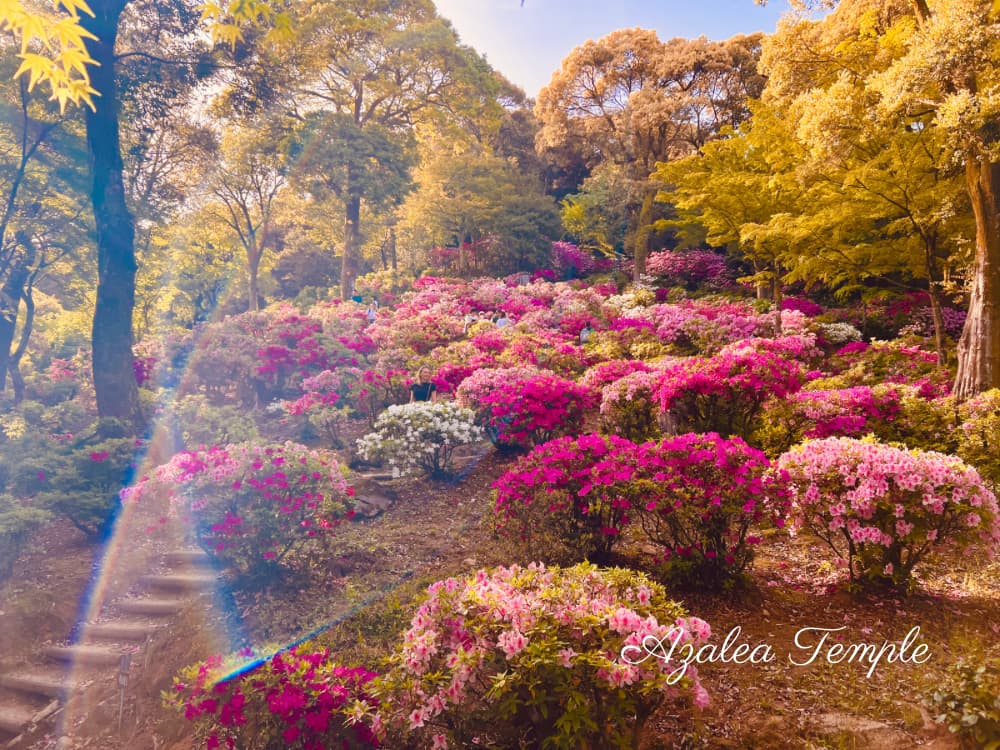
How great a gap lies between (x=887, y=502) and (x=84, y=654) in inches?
270

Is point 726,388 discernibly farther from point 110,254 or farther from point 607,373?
point 110,254

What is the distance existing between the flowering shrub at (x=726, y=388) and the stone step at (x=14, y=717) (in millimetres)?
6754

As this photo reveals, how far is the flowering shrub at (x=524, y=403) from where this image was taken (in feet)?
23.0

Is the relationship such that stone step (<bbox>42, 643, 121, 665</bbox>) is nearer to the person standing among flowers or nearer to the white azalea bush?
the white azalea bush

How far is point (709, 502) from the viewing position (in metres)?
4.08

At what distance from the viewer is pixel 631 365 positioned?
8328 mm

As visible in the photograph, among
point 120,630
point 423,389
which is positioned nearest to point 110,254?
point 423,389

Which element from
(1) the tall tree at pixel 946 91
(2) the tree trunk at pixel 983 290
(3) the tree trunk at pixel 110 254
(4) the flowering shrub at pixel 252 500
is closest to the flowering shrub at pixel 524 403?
(4) the flowering shrub at pixel 252 500

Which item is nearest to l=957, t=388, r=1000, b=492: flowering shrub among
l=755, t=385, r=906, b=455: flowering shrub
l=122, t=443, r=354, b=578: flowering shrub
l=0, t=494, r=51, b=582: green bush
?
l=755, t=385, r=906, b=455: flowering shrub

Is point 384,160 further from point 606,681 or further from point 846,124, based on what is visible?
point 606,681

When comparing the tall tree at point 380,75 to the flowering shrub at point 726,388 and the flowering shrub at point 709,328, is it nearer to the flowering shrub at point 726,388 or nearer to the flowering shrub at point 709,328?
the flowering shrub at point 709,328

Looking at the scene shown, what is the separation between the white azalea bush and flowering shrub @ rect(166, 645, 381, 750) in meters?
3.93

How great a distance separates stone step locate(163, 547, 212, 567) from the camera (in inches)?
237

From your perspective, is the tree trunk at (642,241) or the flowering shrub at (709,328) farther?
the tree trunk at (642,241)
